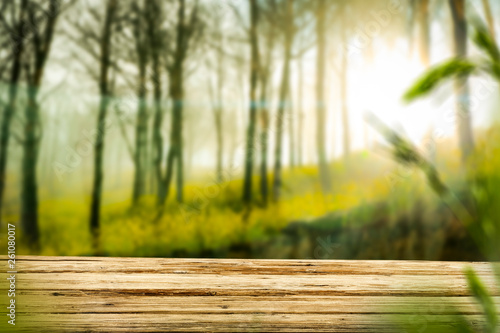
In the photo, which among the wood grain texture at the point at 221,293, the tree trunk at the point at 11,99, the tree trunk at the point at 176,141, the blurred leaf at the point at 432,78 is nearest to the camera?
the blurred leaf at the point at 432,78

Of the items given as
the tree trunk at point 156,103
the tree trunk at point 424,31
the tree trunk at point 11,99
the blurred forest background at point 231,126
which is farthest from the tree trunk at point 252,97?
the tree trunk at point 11,99

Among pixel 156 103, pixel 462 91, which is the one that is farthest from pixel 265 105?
pixel 462 91

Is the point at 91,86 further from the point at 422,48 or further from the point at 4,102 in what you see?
the point at 422,48

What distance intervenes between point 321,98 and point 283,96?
0.81 ft

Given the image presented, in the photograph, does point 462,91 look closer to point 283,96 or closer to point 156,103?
point 283,96

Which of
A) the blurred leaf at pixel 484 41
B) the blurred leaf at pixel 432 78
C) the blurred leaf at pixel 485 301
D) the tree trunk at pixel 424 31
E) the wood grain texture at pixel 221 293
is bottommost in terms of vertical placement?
the wood grain texture at pixel 221 293

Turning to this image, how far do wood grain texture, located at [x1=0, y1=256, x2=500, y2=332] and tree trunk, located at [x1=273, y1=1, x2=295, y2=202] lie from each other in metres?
0.50

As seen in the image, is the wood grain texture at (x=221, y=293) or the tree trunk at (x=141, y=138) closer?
the wood grain texture at (x=221, y=293)

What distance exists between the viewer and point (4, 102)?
2.37m

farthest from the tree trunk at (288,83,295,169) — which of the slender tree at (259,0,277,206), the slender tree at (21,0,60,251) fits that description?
the slender tree at (21,0,60,251)

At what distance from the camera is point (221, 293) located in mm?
2010

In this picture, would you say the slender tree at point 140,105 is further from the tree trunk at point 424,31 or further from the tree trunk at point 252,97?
the tree trunk at point 424,31

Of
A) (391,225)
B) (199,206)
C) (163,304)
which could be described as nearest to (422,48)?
(391,225)

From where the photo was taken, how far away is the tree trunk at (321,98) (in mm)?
2500
